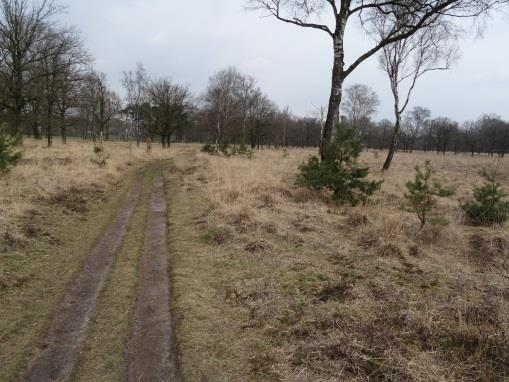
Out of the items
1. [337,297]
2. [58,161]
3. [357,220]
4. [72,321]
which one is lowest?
[72,321]

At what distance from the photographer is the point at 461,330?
335 centimetres

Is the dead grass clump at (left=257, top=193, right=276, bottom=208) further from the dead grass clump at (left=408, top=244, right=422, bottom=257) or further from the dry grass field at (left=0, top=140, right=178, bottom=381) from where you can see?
the dead grass clump at (left=408, top=244, right=422, bottom=257)

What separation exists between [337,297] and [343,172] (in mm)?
5216

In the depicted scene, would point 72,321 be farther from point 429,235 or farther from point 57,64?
point 57,64

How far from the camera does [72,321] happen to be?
12.9 ft

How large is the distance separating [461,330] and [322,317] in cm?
135

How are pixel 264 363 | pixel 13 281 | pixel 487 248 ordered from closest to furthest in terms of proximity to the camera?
pixel 264 363 < pixel 13 281 < pixel 487 248

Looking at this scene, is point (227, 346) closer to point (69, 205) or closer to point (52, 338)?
point (52, 338)

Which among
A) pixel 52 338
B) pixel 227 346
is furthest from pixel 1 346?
pixel 227 346

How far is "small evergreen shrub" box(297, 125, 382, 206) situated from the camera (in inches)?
344

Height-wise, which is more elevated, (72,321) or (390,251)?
(390,251)

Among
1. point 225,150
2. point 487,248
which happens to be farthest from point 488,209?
Answer: point 225,150

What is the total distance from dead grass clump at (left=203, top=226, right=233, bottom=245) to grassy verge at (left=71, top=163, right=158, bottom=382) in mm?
1273

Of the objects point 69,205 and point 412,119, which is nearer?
point 69,205
